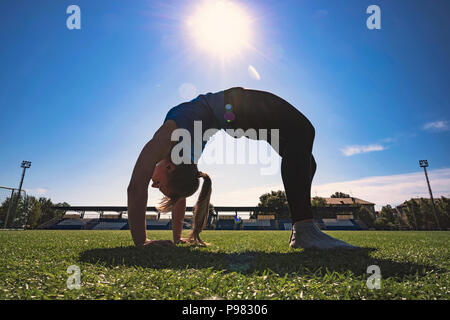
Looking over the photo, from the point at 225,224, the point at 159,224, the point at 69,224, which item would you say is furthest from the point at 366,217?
the point at 69,224

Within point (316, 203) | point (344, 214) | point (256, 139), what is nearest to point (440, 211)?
point (344, 214)

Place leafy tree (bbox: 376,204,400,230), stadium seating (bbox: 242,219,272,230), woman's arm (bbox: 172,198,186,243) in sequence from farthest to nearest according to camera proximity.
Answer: leafy tree (bbox: 376,204,400,230) < stadium seating (bbox: 242,219,272,230) < woman's arm (bbox: 172,198,186,243)

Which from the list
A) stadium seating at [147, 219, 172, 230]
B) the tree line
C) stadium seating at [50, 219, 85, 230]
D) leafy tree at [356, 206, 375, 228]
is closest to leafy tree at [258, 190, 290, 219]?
the tree line

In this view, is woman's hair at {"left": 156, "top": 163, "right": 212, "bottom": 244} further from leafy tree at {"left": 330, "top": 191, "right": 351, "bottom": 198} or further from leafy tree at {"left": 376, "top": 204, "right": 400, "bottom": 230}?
leafy tree at {"left": 330, "top": 191, "right": 351, "bottom": 198}

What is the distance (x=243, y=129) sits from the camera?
2881mm

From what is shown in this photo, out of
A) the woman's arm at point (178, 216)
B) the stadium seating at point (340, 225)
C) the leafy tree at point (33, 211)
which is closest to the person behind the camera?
the woman's arm at point (178, 216)

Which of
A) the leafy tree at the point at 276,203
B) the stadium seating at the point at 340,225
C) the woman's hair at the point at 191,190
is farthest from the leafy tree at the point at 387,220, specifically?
the woman's hair at the point at 191,190

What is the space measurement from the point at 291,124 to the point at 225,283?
2.10m

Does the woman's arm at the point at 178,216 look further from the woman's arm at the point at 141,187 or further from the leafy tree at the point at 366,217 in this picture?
the leafy tree at the point at 366,217

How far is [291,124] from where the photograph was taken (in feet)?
8.80

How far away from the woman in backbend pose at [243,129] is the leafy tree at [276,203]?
49.6 m

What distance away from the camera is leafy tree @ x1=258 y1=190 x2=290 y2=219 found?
173ft

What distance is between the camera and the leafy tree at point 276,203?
173 feet

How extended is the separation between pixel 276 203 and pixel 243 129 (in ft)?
181
